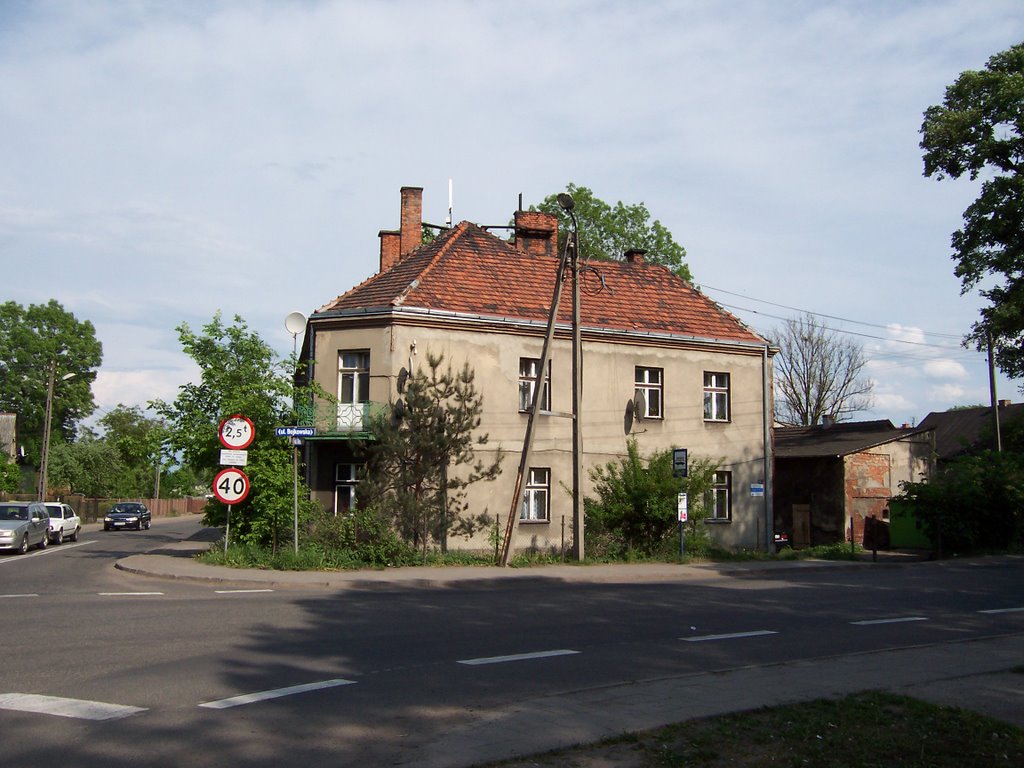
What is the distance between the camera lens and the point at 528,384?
26844mm

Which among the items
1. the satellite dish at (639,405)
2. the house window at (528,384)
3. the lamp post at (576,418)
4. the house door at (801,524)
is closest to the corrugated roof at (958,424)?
the house door at (801,524)

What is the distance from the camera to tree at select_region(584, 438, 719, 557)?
24.8 m

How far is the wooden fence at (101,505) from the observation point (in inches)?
2161

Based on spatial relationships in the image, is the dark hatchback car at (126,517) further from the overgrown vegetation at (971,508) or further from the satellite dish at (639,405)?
the overgrown vegetation at (971,508)

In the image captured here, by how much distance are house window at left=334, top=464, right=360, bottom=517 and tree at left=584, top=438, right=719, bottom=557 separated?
242 inches

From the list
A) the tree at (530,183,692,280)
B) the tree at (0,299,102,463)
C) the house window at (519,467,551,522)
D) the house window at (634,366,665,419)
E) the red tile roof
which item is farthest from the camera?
the tree at (0,299,102,463)

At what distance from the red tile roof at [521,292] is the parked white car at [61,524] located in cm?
1523

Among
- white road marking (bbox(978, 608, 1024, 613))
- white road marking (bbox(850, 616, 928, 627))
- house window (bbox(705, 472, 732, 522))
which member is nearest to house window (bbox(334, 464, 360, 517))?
house window (bbox(705, 472, 732, 522))

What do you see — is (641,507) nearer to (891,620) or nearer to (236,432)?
(236,432)

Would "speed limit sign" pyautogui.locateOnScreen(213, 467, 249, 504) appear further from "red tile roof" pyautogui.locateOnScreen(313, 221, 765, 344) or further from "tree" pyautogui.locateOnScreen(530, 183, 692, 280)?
"tree" pyautogui.locateOnScreen(530, 183, 692, 280)

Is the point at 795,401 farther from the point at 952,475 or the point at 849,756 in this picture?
the point at 849,756

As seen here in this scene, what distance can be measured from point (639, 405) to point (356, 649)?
1868 centimetres

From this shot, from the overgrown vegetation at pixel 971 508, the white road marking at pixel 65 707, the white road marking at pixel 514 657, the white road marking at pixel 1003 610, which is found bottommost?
the white road marking at pixel 1003 610

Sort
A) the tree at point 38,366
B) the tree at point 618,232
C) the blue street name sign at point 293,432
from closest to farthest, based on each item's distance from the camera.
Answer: the blue street name sign at point 293,432
the tree at point 618,232
the tree at point 38,366
